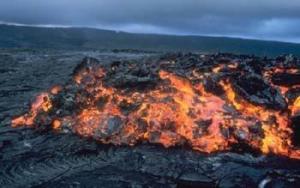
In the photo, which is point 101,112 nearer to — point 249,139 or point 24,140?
point 24,140

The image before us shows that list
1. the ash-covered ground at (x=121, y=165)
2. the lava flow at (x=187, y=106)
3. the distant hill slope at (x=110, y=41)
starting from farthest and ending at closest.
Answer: the distant hill slope at (x=110, y=41), the lava flow at (x=187, y=106), the ash-covered ground at (x=121, y=165)

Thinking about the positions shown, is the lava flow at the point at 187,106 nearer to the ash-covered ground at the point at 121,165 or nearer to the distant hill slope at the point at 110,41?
the ash-covered ground at the point at 121,165

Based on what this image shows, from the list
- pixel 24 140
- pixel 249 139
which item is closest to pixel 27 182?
pixel 24 140

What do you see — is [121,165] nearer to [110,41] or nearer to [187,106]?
[187,106]

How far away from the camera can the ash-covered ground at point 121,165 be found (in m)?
11.0

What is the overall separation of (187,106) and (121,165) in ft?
13.4

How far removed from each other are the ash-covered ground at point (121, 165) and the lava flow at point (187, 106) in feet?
2.04

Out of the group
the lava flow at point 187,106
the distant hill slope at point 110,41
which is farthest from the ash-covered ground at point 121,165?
the distant hill slope at point 110,41

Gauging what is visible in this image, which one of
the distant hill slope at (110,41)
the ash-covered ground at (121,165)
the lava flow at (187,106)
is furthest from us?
the distant hill slope at (110,41)

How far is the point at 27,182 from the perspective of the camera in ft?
35.4

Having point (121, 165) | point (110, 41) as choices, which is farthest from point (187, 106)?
point (110, 41)

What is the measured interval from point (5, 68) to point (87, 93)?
643 inches

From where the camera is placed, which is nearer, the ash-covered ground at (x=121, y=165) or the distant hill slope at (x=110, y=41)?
the ash-covered ground at (x=121, y=165)

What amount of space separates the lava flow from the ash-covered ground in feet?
2.04
